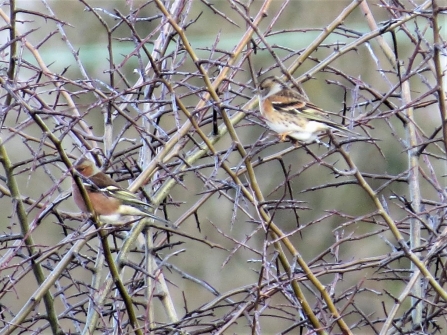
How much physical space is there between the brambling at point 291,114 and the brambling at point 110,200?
104cm

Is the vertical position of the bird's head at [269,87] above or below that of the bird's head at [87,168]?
above

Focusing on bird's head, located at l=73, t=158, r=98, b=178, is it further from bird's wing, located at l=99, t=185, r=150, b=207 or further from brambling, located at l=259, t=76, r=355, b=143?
brambling, located at l=259, t=76, r=355, b=143

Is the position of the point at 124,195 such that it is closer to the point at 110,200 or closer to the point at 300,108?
the point at 110,200

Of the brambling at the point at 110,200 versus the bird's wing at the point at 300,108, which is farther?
the bird's wing at the point at 300,108

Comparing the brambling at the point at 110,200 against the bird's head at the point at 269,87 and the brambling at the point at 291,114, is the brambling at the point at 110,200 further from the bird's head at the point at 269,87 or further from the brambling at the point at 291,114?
the bird's head at the point at 269,87

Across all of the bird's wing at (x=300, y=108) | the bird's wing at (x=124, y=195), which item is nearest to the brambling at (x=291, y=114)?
the bird's wing at (x=300, y=108)

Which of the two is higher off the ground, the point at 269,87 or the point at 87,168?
the point at 269,87

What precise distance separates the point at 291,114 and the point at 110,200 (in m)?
1.42

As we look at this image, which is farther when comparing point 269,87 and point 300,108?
point 269,87

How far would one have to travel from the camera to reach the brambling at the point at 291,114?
4.60 m

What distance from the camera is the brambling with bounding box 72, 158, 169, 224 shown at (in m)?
3.99

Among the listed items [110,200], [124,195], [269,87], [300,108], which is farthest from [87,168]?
[300,108]

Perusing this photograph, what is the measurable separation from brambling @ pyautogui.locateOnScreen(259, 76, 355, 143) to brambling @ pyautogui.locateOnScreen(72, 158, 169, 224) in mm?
1035

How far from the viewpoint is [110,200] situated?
4.43m
